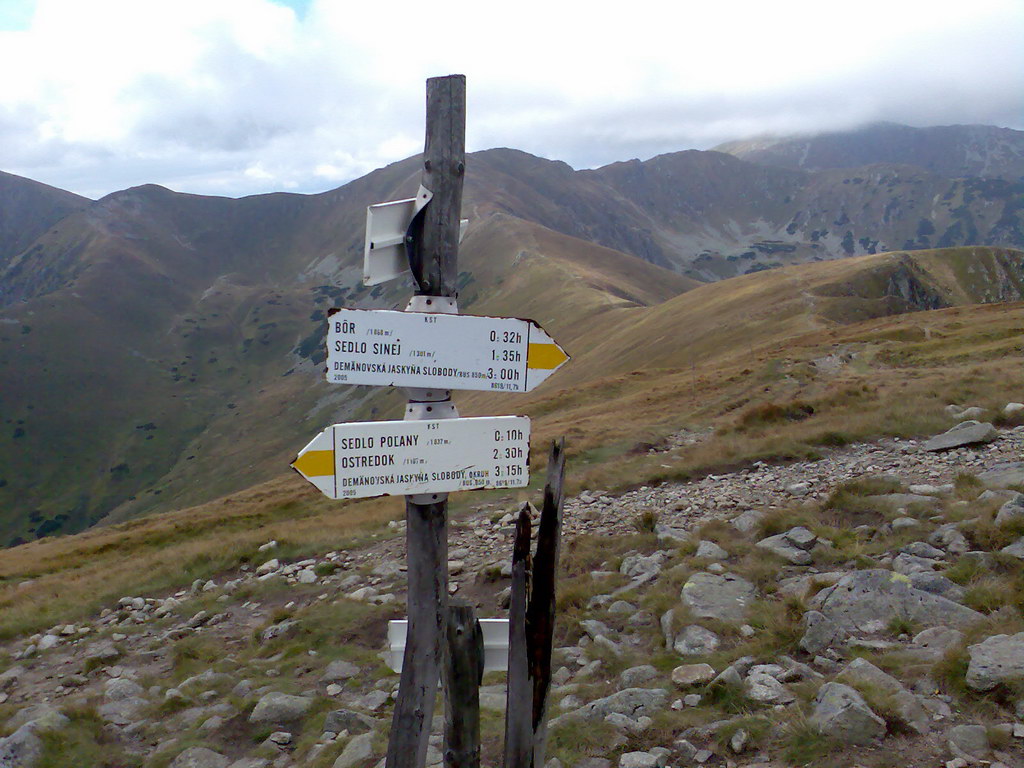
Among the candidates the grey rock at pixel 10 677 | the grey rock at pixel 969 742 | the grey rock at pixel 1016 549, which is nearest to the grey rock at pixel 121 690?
the grey rock at pixel 10 677

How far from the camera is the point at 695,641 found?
303 inches

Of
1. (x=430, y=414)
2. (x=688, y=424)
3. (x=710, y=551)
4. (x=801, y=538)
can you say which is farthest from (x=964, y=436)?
(x=430, y=414)

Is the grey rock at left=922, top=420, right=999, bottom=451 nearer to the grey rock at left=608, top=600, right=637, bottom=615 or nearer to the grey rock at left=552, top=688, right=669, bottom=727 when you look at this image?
the grey rock at left=608, top=600, right=637, bottom=615

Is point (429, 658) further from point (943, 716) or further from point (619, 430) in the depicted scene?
point (619, 430)

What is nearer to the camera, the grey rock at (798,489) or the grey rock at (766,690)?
the grey rock at (766,690)

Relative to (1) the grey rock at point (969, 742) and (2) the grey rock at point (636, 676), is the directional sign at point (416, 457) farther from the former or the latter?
(1) the grey rock at point (969, 742)

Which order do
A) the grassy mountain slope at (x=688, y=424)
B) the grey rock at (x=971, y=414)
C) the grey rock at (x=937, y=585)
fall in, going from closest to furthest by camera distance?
the grey rock at (x=937, y=585)
the grey rock at (x=971, y=414)
the grassy mountain slope at (x=688, y=424)

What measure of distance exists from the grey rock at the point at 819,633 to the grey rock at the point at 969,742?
1.61m

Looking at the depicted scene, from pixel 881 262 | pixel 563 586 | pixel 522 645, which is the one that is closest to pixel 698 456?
pixel 563 586

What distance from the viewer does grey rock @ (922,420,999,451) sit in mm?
13398

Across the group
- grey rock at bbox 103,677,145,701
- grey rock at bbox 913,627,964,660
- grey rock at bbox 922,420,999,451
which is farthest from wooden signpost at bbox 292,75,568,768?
grey rock at bbox 922,420,999,451

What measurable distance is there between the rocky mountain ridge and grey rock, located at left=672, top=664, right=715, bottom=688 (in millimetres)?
20

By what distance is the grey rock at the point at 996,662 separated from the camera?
18.7 ft

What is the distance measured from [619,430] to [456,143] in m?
19.8
